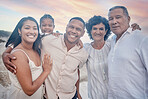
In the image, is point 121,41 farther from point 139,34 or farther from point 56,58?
point 56,58

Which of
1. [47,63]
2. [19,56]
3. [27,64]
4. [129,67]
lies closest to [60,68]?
[47,63]

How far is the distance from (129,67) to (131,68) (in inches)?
1.3

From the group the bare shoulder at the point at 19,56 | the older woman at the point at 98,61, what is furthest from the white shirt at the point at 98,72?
the bare shoulder at the point at 19,56

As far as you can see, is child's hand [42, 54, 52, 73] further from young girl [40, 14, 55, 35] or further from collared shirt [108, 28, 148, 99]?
young girl [40, 14, 55, 35]

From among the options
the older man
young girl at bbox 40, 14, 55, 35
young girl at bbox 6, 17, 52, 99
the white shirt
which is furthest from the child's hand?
young girl at bbox 40, 14, 55, 35

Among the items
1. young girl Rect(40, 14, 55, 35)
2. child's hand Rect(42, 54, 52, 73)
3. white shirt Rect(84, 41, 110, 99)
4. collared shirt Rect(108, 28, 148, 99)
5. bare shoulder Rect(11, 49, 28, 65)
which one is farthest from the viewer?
young girl Rect(40, 14, 55, 35)

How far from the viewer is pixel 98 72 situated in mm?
2652

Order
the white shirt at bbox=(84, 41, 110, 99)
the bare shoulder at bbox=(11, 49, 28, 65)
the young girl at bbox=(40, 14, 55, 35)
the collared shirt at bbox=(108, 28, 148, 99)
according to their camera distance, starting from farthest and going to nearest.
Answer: the young girl at bbox=(40, 14, 55, 35) → the white shirt at bbox=(84, 41, 110, 99) → the collared shirt at bbox=(108, 28, 148, 99) → the bare shoulder at bbox=(11, 49, 28, 65)

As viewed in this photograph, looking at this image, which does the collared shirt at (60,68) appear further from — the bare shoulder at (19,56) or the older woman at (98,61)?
the bare shoulder at (19,56)

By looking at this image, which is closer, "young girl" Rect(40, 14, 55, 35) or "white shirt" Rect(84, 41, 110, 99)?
"white shirt" Rect(84, 41, 110, 99)

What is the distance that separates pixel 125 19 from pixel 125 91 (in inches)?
55.6

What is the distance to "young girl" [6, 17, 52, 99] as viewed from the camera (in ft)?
5.96

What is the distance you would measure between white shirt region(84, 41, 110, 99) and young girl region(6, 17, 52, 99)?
3.28ft

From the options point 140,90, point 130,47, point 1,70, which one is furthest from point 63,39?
point 1,70
